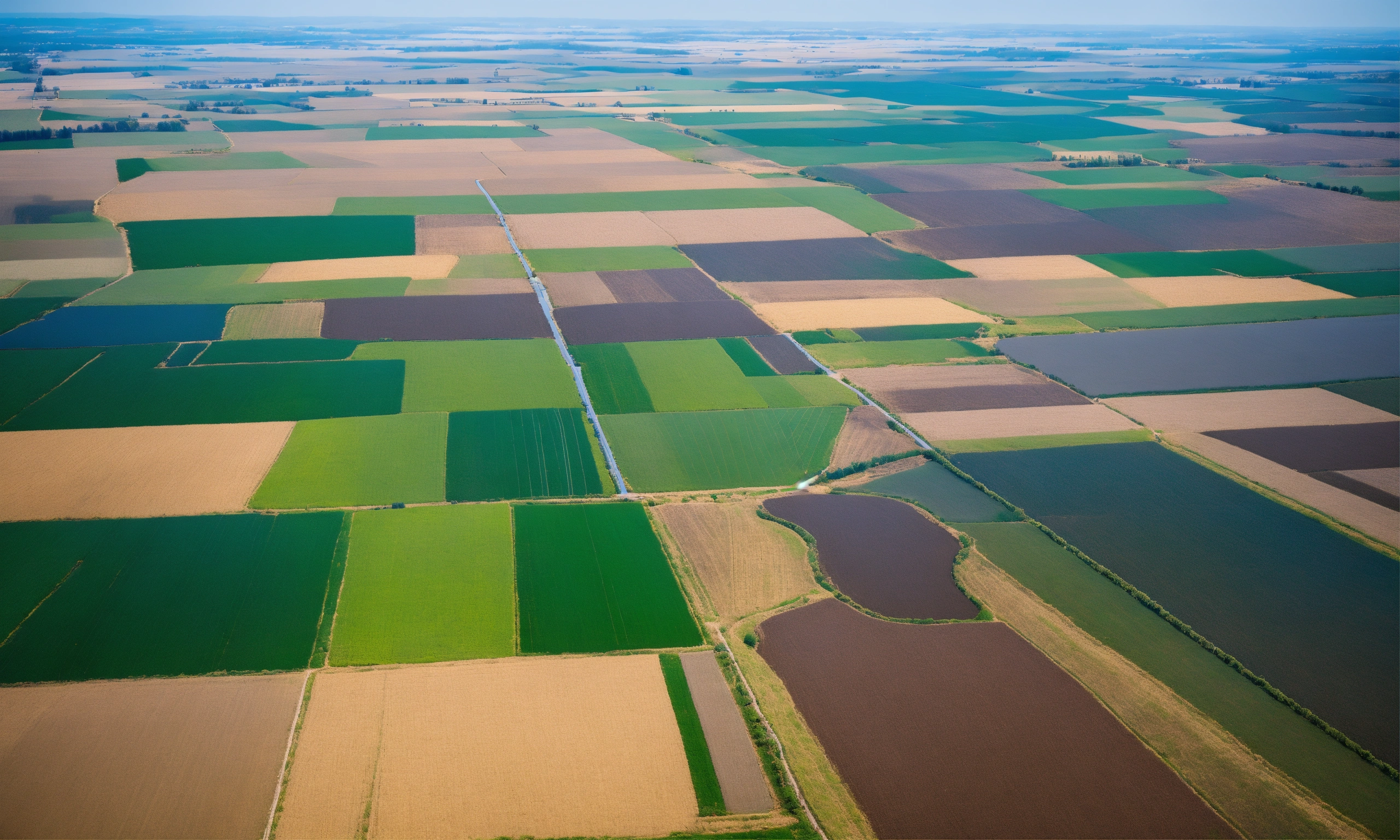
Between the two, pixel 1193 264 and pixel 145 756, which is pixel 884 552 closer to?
pixel 145 756

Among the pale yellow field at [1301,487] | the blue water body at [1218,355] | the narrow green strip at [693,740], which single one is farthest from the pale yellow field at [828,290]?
the narrow green strip at [693,740]

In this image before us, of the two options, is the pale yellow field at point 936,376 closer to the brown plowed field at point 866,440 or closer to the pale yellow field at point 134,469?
the brown plowed field at point 866,440

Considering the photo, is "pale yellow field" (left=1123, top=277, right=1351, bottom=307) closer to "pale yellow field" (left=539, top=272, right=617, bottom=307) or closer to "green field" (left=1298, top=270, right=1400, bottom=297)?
"green field" (left=1298, top=270, right=1400, bottom=297)

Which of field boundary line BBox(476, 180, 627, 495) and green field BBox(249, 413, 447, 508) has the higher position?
field boundary line BBox(476, 180, 627, 495)

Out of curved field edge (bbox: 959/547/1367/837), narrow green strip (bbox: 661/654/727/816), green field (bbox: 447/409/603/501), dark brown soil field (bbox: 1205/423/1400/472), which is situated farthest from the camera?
dark brown soil field (bbox: 1205/423/1400/472)

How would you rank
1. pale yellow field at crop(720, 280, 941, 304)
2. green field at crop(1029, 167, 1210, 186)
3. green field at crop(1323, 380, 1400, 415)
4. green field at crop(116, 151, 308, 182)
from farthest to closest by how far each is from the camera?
green field at crop(1029, 167, 1210, 186), green field at crop(116, 151, 308, 182), pale yellow field at crop(720, 280, 941, 304), green field at crop(1323, 380, 1400, 415)

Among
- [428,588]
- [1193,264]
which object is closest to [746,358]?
[428,588]

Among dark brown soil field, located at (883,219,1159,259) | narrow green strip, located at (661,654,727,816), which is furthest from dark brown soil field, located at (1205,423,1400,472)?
dark brown soil field, located at (883,219,1159,259)

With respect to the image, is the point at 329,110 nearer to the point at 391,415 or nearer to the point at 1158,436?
the point at 391,415
